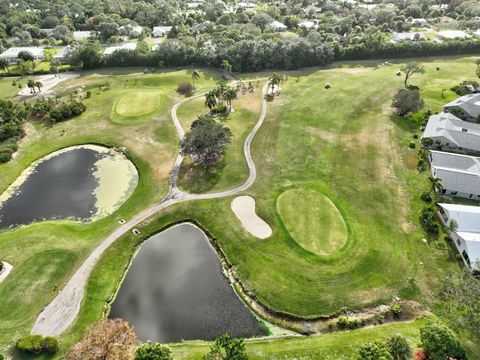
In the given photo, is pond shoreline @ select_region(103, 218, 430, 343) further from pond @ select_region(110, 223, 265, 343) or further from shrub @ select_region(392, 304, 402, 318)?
pond @ select_region(110, 223, 265, 343)

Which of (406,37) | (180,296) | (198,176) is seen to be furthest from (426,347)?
(406,37)

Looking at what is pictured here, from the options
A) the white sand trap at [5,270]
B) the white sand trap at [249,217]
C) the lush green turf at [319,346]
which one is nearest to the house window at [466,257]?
the lush green turf at [319,346]

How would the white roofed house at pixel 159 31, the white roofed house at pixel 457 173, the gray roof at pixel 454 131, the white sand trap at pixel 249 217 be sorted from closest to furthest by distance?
1. the white sand trap at pixel 249 217
2. the white roofed house at pixel 457 173
3. the gray roof at pixel 454 131
4. the white roofed house at pixel 159 31

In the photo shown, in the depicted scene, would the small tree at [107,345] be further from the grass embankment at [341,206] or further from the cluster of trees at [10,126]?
the cluster of trees at [10,126]

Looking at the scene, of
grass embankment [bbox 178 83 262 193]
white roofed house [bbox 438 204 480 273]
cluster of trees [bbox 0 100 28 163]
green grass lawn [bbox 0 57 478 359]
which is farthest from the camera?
cluster of trees [bbox 0 100 28 163]

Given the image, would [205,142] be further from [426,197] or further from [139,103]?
[426,197]

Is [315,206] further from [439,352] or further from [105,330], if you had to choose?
[105,330]

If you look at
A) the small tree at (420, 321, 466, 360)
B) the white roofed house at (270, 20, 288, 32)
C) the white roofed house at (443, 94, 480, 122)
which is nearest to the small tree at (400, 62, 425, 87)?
the white roofed house at (443, 94, 480, 122)
